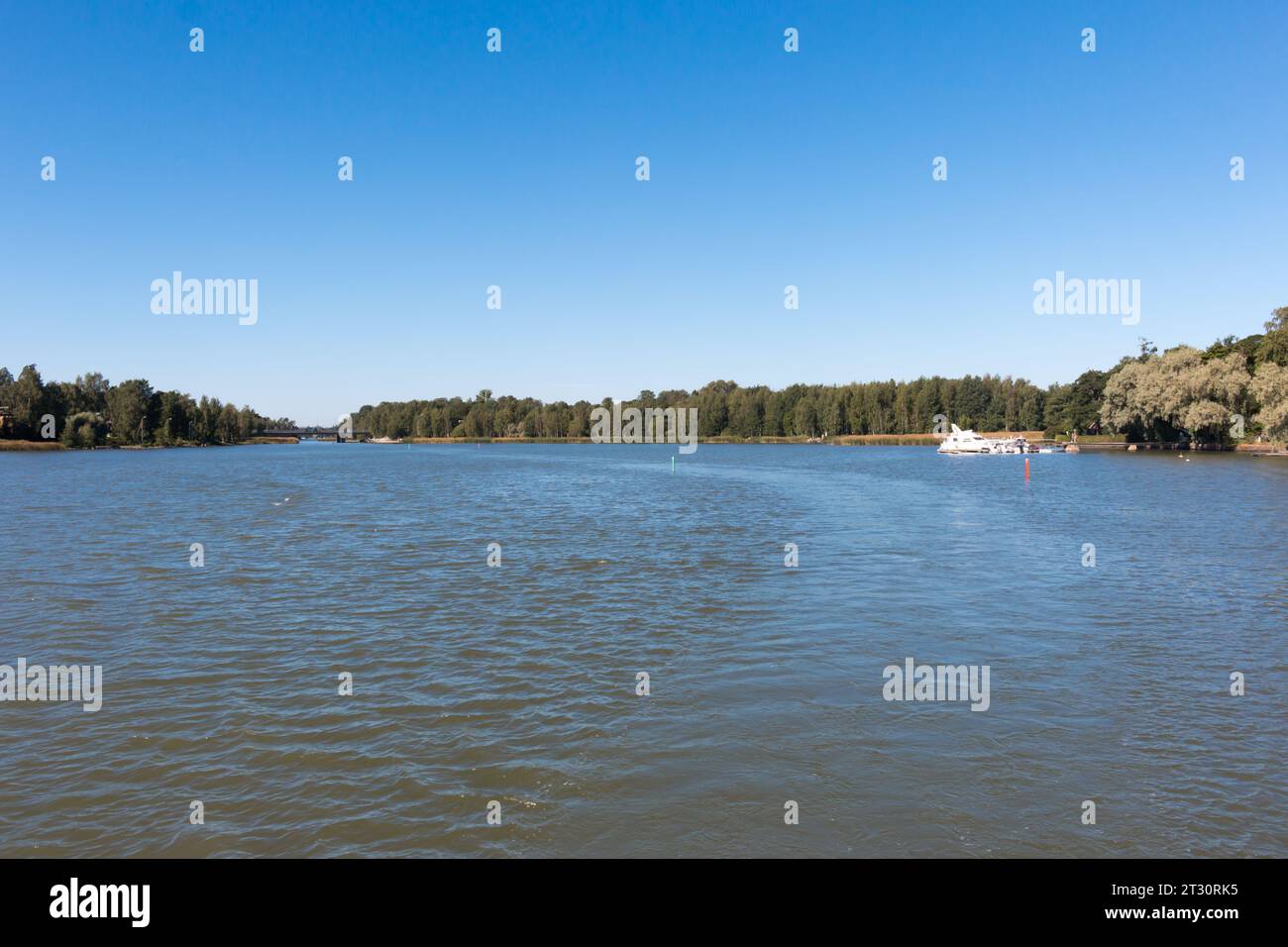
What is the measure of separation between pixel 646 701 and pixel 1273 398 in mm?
101301

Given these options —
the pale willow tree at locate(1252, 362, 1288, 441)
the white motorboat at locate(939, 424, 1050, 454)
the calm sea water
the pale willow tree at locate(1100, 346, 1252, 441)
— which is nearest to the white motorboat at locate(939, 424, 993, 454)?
the white motorboat at locate(939, 424, 1050, 454)

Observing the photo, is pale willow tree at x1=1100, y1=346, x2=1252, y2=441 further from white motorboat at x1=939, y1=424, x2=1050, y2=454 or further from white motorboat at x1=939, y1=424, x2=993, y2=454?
white motorboat at x1=939, y1=424, x2=993, y2=454

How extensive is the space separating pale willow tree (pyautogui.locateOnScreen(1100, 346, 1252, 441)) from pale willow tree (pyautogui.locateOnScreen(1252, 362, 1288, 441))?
15.0 metres

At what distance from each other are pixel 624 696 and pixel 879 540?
20.5 meters

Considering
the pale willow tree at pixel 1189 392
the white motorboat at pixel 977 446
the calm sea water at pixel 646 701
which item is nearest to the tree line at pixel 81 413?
the calm sea water at pixel 646 701

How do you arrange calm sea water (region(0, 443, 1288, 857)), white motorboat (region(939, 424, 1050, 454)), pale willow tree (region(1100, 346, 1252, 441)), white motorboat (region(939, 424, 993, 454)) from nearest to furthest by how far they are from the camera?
calm sea water (region(0, 443, 1288, 857)), pale willow tree (region(1100, 346, 1252, 441)), white motorboat (region(939, 424, 993, 454)), white motorboat (region(939, 424, 1050, 454))

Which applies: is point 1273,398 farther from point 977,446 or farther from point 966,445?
point 966,445

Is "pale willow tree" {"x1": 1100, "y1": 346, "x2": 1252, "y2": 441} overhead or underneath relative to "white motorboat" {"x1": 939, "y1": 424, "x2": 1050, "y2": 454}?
overhead

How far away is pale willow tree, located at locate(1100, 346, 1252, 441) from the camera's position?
100 metres

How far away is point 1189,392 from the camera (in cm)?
10281

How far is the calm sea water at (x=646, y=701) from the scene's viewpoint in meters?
8.02

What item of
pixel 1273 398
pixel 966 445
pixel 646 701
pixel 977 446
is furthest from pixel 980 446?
pixel 646 701
